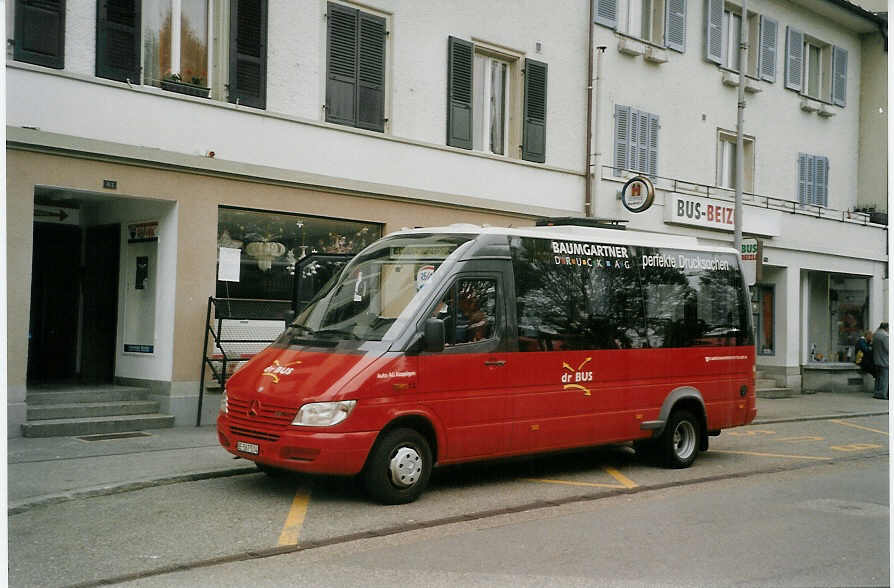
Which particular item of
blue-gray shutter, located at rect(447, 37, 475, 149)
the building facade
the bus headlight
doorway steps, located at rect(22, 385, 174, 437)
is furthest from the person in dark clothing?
the bus headlight

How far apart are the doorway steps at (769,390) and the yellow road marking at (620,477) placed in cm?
1234

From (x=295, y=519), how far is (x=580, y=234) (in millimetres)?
4590

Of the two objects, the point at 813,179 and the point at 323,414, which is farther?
the point at 813,179

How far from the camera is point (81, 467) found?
32.7 ft

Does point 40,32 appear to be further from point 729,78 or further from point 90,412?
point 729,78

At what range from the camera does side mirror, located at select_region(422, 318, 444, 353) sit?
8.73 m

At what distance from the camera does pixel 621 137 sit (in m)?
20.1

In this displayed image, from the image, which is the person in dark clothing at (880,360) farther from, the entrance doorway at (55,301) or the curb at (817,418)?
the entrance doorway at (55,301)

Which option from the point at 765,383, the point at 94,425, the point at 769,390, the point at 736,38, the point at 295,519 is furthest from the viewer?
the point at 765,383

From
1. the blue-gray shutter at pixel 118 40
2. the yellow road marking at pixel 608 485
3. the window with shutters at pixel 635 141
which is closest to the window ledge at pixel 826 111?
the window with shutters at pixel 635 141

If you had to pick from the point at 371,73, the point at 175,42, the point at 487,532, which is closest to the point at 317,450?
the point at 487,532

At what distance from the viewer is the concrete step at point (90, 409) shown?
12.1 meters

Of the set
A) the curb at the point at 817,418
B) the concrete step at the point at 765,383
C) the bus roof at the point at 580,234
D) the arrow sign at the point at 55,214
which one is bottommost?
the curb at the point at 817,418

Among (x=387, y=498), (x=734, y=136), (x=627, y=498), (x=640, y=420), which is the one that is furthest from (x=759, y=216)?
(x=387, y=498)
